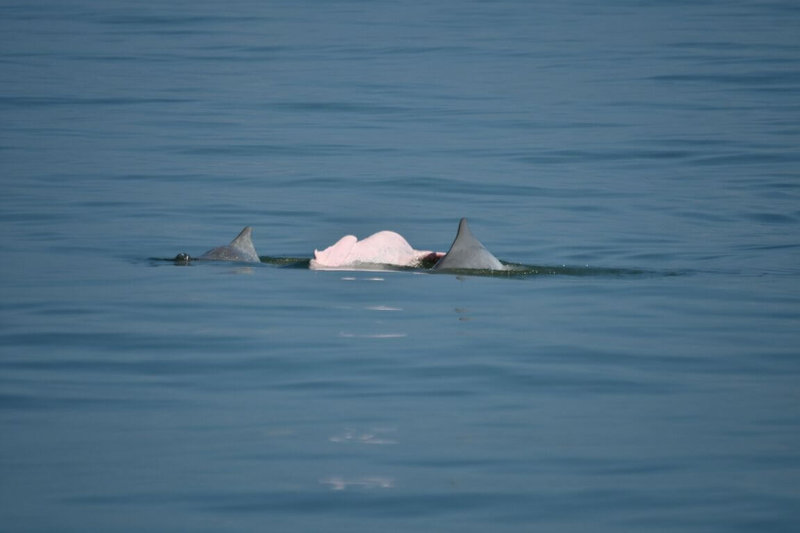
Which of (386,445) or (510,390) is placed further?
(510,390)

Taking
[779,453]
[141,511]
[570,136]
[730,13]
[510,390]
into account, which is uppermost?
[730,13]

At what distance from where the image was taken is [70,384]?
10.1 meters

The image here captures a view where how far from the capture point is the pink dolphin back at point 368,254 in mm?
14656

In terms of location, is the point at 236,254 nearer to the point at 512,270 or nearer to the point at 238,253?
the point at 238,253

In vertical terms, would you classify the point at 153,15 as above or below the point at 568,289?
above

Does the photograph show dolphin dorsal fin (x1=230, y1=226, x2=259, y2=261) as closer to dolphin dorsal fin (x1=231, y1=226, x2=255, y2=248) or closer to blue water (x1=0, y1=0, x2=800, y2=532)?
dolphin dorsal fin (x1=231, y1=226, x2=255, y2=248)

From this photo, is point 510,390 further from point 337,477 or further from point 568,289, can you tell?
point 568,289

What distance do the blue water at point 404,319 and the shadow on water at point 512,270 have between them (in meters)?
0.10

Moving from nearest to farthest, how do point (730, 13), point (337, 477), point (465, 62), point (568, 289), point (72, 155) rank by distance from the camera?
point (337, 477) → point (568, 289) → point (72, 155) → point (465, 62) → point (730, 13)

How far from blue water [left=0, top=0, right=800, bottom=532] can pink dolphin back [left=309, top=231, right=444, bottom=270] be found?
189 millimetres

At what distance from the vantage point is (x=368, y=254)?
14.7 m

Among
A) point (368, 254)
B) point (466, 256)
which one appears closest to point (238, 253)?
point (368, 254)

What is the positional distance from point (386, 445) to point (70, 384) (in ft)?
8.87

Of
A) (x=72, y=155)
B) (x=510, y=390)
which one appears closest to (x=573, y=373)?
(x=510, y=390)
